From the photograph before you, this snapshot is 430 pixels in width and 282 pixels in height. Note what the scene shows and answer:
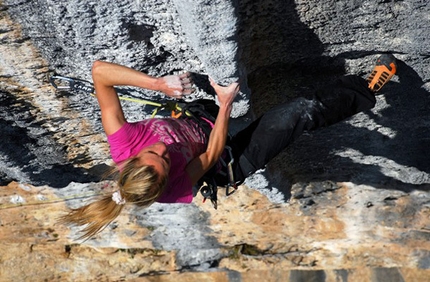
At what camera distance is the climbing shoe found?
6.93 ft

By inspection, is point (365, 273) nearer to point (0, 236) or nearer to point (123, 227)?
point (123, 227)

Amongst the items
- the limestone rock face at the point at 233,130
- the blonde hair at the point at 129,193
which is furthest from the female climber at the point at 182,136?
the limestone rock face at the point at 233,130

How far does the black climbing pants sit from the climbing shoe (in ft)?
0.11

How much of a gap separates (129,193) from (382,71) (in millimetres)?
946

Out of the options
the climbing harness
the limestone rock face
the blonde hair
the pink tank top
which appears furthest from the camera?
the climbing harness

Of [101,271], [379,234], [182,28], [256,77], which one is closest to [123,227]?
[101,271]

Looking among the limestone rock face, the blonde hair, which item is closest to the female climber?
the blonde hair

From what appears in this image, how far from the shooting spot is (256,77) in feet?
7.59

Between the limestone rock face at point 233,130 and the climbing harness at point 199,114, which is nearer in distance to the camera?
the limestone rock face at point 233,130

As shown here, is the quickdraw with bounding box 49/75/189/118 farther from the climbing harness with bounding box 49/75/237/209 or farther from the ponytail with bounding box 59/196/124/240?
the ponytail with bounding box 59/196/124/240

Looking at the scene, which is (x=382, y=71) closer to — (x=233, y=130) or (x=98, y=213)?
(x=233, y=130)

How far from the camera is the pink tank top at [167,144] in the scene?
183cm

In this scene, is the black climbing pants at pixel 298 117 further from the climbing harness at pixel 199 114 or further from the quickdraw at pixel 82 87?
the quickdraw at pixel 82 87

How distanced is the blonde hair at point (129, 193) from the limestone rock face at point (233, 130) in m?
0.43
